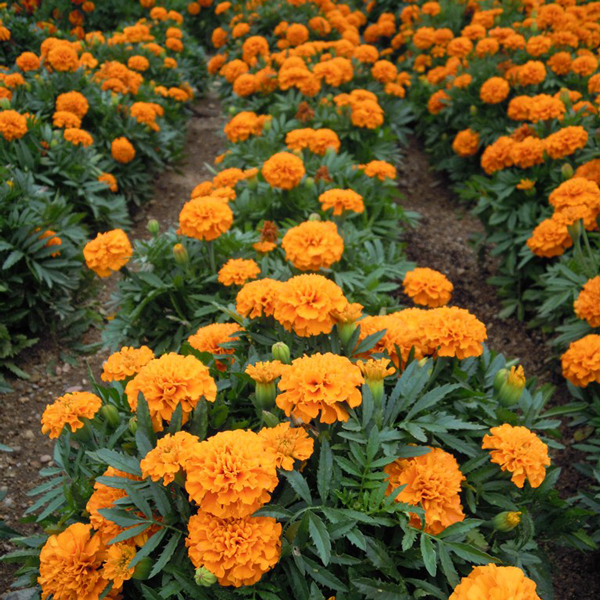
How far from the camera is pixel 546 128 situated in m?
4.36

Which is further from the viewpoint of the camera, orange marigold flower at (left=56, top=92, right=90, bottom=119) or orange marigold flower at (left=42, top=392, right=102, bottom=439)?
orange marigold flower at (left=56, top=92, right=90, bottom=119)

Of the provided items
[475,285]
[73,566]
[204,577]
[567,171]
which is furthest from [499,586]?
[475,285]

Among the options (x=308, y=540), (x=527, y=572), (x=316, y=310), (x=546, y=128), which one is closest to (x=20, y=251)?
(x=316, y=310)

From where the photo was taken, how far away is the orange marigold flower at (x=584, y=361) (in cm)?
272

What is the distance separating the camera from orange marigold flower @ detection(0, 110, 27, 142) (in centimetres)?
407

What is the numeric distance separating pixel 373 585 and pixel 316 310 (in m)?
0.88

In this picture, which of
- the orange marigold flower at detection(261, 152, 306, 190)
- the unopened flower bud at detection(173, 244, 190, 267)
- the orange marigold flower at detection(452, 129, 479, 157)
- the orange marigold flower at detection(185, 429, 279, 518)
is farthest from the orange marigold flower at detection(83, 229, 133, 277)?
the orange marigold flower at detection(452, 129, 479, 157)

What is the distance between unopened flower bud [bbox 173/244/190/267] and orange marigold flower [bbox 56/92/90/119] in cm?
252

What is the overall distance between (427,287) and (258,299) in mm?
1018

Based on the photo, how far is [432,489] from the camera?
5.73 feet

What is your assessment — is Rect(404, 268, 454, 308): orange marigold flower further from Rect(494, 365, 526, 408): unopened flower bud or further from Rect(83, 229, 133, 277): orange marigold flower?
Rect(83, 229, 133, 277): orange marigold flower

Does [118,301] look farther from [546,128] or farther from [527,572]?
[546,128]

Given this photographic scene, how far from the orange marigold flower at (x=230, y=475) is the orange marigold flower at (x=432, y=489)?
0.45 metres

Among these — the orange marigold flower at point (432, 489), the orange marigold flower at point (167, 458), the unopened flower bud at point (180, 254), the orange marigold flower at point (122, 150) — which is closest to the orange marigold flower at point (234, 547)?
the orange marigold flower at point (167, 458)
